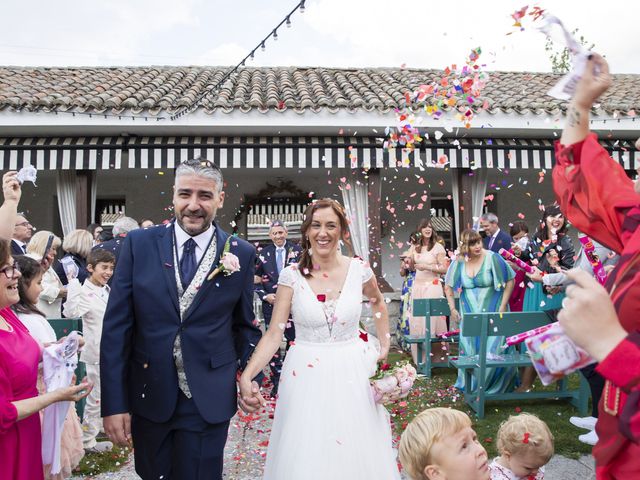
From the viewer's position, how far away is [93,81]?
1165 cm

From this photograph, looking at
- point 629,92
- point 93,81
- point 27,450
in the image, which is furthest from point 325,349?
point 629,92

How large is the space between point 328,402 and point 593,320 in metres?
2.21

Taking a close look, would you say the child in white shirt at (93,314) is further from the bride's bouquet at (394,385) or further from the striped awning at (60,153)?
the striped awning at (60,153)

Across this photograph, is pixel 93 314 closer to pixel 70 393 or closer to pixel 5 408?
pixel 70 393

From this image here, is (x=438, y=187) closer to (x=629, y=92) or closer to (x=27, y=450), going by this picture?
(x=629, y=92)

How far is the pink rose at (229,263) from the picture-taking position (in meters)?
2.75

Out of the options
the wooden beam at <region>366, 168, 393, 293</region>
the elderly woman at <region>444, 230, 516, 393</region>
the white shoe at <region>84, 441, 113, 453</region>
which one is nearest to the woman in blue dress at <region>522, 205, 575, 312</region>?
the elderly woman at <region>444, 230, 516, 393</region>

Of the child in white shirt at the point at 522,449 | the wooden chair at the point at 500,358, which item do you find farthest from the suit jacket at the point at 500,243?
the child in white shirt at the point at 522,449

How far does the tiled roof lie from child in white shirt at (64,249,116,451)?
505cm

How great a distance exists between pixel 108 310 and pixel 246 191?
943 cm

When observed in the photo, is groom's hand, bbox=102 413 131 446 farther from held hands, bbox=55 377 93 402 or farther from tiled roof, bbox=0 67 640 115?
tiled roof, bbox=0 67 640 115

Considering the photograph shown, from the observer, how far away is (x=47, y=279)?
5617mm

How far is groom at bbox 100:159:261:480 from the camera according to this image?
2.68 meters

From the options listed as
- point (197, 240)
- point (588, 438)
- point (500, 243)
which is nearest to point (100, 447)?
point (197, 240)
